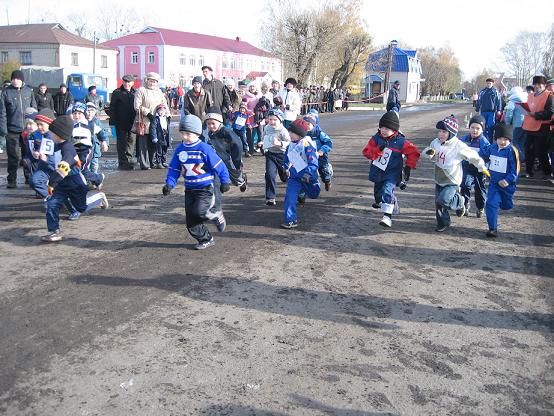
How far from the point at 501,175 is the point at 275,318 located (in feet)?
Answer: 14.5

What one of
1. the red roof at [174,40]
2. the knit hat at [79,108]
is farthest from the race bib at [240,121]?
the red roof at [174,40]

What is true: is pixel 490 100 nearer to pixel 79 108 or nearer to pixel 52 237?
pixel 79 108

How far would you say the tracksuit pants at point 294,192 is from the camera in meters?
7.39

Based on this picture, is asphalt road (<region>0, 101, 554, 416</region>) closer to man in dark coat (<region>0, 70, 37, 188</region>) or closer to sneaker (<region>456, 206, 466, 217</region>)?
sneaker (<region>456, 206, 466, 217</region>)

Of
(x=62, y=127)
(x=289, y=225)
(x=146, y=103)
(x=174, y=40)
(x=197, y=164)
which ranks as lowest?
(x=289, y=225)

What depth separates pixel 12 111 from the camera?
10.2m

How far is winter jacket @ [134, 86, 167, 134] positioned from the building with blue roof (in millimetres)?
A: 61746

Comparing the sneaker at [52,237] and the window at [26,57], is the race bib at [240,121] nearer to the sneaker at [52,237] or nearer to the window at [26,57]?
the sneaker at [52,237]

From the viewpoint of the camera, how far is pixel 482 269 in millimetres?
5941

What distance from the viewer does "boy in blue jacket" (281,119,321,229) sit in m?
7.48

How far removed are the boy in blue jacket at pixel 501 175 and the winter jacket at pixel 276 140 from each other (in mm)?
3114

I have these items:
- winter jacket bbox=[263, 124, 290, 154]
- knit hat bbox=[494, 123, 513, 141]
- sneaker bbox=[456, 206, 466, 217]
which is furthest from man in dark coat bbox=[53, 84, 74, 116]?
knit hat bbox=[494, 123, 513, 141]

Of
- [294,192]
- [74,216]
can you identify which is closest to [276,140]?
[294,192]

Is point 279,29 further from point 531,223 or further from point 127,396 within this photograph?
point 127,396
